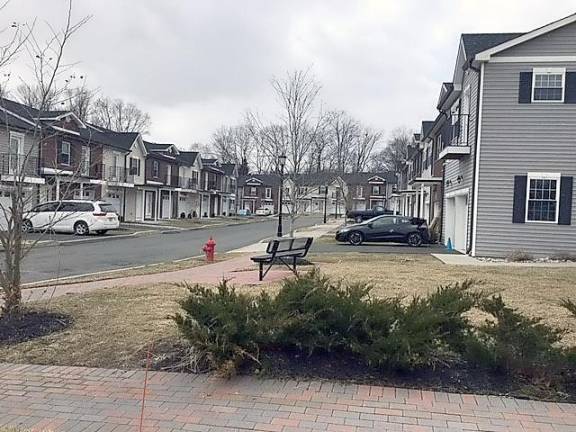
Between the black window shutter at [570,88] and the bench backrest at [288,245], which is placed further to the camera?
the black window shutter at [570,88]

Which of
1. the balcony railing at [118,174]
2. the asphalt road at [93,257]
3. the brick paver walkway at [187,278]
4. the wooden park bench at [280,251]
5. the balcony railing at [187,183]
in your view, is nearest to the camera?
the brick paver walkway at [187,278]

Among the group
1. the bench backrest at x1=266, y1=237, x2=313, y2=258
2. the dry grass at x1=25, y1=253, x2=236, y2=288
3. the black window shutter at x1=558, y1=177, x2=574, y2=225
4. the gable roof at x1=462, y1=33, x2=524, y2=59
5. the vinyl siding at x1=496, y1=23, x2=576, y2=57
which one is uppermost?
the gable roof at x1=462, y1=33, x2=524, y2=59

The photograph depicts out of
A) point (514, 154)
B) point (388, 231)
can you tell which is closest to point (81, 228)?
point (388, 231)

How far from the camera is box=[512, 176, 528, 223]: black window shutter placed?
17.3m

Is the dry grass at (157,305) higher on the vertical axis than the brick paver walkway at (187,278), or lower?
higher

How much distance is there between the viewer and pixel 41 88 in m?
6.73

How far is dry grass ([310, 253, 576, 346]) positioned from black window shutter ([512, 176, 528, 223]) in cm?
313

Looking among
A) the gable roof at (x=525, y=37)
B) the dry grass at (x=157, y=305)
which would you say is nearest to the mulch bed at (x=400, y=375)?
the dry grass at (x=157, y=305)

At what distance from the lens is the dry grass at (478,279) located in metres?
8.33

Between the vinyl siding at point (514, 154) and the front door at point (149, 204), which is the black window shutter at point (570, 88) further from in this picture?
the front door at point (149, 204)

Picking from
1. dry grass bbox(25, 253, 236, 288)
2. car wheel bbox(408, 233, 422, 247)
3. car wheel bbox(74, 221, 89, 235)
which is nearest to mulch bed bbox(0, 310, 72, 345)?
dry grass bbox(25, 253, 236, 288)

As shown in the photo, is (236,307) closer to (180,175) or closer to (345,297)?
(345,297)

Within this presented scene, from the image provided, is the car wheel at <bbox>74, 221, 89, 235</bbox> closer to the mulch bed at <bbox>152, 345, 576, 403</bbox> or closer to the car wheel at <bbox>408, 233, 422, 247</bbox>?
the car wheel at <bbox>408, 233, 422, 247</bbox>

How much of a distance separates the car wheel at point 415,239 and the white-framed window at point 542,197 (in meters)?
6.85
